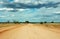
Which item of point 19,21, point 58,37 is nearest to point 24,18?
point 19,21

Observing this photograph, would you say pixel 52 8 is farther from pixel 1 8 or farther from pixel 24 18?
pixel 1 8

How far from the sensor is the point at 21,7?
557 cm

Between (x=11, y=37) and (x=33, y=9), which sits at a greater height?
(x=33, y=9)

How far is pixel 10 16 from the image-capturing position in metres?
5.60

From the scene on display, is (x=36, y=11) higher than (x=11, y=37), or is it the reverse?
→ (x=36, y=11)

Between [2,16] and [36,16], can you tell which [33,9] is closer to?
[36,16]

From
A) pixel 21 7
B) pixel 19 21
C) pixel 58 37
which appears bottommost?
pixel 58 37

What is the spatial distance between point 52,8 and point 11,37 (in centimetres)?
122

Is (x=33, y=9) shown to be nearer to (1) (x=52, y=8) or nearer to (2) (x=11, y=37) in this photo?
(1) (x=52, y=8)

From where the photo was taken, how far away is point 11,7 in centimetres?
559

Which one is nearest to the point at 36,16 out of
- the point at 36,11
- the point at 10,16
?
the point at 36,11

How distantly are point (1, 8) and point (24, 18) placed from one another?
613 millimetres

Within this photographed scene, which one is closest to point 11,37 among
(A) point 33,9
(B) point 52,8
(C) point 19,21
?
(C) point 19,21

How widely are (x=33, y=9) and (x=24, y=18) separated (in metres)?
0.32
